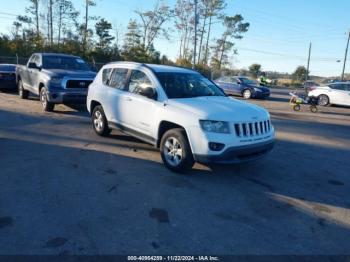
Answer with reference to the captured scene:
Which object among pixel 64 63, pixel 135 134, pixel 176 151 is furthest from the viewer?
pixel 64 63

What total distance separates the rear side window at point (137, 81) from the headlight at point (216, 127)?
172 cm

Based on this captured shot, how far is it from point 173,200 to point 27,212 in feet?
6.22

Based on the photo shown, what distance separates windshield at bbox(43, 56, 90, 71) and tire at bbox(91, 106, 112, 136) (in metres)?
4.73

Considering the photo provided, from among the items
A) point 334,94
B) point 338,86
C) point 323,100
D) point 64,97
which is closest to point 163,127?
point 64,97

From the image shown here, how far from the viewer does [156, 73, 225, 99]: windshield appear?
21.5 feet

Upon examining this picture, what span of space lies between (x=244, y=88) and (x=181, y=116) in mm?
17574

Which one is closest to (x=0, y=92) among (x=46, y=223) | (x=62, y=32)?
(x=46, y=223)

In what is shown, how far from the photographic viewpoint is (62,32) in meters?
47.6

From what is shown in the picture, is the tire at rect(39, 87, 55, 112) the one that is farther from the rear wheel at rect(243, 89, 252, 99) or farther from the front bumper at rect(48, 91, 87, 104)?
the rear wheel at rect(243, 89, 252, 99)

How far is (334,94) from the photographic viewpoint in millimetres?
20391

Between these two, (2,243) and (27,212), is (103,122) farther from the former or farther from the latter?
(2,243)

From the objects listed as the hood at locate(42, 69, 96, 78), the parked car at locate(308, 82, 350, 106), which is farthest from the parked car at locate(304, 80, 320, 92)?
the hood at locate(42, 69, 96, 78)

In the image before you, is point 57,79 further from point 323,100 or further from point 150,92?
point 323,100

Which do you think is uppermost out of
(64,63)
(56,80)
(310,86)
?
(64,63)
